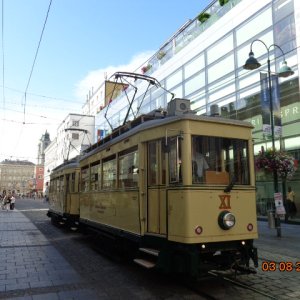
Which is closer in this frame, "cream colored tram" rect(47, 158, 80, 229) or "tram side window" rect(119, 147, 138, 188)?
"tram side window" rect(119, 147, 138, 188)

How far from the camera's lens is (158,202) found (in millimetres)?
7141

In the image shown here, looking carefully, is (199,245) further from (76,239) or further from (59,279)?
(76,239)

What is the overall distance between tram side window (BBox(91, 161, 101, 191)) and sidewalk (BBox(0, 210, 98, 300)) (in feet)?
6.74

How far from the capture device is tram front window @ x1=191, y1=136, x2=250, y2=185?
6.71 metres

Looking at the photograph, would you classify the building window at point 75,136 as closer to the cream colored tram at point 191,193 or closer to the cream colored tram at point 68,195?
the cream colored tram at point 68,195

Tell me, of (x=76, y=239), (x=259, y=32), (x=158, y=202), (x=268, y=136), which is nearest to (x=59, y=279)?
(x=158, y=202)

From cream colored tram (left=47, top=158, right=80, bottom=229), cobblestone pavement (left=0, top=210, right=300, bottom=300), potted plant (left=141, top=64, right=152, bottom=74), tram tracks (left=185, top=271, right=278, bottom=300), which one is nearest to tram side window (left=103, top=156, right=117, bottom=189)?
cobblestone pavement (left=0, top=210, right=300, bottom=300)

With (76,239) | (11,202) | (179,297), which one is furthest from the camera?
(11,202)

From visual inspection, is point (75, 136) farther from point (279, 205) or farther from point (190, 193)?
point (190, 193)

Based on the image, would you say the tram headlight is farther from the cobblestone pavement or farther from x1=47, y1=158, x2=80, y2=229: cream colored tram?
x1=47, y1=158, x2=80, y2=229: cream colored tram

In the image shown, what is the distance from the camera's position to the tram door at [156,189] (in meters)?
7.02

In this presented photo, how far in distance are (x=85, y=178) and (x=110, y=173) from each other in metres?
3.29

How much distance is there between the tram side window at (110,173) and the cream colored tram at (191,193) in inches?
45.2

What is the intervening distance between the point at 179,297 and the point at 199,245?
0.86 meters
